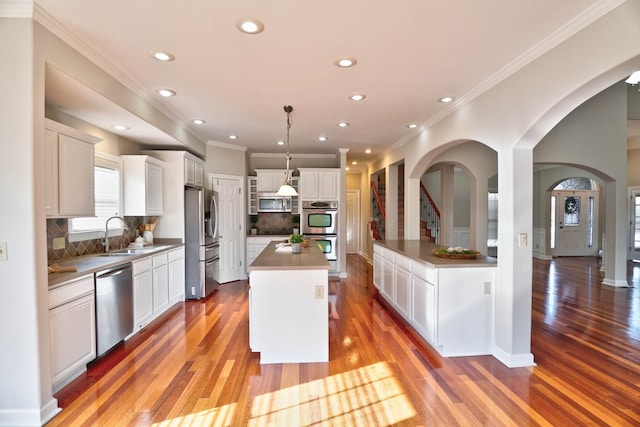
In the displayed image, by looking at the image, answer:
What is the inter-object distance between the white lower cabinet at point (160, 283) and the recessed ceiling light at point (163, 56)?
2.37 metres

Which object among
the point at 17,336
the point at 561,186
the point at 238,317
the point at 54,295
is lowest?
the point at 238,317

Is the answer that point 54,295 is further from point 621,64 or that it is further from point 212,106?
point 621,64

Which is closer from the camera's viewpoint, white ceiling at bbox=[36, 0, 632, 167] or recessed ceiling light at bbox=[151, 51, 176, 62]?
white ceiling at bbox=[36, 0, 632, 167]

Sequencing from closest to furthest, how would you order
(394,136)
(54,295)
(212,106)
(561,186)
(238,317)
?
(54,295)
(212,106)
(238,317)
(394,136)
(561,186)

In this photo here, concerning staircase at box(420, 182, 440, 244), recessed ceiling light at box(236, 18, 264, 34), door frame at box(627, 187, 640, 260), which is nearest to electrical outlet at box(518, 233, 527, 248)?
recessed ceiling light at box(236, 18, 264, 34)

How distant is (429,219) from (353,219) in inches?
97.9

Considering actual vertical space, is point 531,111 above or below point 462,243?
above

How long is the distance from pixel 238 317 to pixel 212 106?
2674mm

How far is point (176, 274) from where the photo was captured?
15.6ft

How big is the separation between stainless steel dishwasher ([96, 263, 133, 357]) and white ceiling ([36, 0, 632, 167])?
1617 mm

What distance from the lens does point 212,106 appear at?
3961mm

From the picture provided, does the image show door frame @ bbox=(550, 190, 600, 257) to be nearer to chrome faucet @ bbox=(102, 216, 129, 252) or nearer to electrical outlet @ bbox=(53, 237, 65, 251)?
chrome faucet @ bbox=(102, 216, 129, 252)

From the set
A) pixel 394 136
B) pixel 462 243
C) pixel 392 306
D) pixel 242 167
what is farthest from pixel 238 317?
pixel 462 243

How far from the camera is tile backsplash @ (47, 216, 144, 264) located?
3.19m
